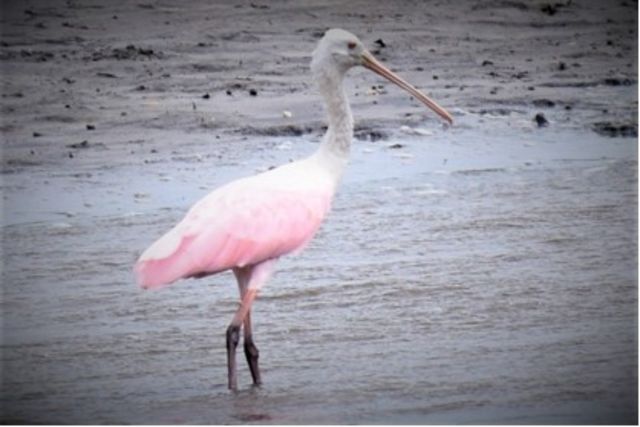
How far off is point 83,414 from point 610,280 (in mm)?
2495

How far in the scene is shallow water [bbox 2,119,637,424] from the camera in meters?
6.20

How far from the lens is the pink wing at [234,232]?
640cm

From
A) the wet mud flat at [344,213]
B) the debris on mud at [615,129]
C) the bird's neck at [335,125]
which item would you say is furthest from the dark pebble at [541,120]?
the bird's neck at [335,125]

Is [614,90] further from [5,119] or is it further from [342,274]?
[342,274]

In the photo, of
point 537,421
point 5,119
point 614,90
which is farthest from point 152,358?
point 614,90

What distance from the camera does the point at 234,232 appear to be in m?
6.56

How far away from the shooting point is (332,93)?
279 inches

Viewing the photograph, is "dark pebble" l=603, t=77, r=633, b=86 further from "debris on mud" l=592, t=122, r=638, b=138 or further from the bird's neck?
the bird's neck

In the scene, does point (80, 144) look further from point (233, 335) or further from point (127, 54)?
point (233, 335)

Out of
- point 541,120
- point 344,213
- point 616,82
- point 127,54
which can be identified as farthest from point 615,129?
point 127,54

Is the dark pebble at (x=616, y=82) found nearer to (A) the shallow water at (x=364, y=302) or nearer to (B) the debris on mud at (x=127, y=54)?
(A) the shallow water at (x=364, y=302)

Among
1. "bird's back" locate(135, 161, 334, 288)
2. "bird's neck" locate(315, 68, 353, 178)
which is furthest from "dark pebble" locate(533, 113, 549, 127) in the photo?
"bird's back" locate(135, 161, 334, 288)

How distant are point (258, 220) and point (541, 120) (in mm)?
4804

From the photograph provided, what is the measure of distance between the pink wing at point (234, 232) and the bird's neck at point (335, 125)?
15cm
